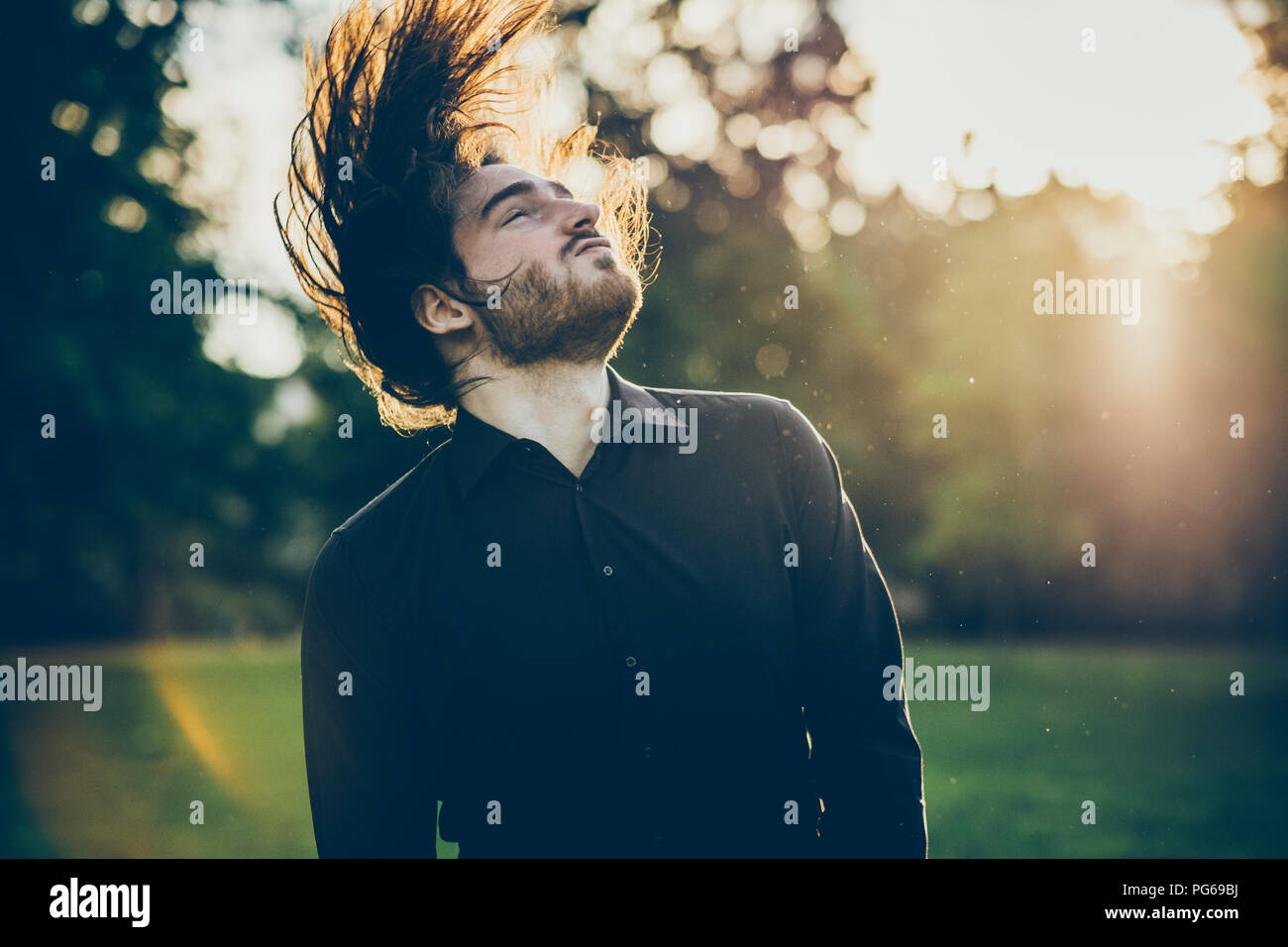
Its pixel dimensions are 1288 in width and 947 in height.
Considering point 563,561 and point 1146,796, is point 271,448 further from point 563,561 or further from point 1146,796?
point 563,561

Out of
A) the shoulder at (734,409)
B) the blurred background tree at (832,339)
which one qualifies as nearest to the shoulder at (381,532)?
the shoulder at (734,409)

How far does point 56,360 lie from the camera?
1580 cm

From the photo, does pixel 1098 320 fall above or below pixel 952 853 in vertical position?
above

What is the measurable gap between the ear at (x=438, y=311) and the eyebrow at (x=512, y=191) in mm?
271

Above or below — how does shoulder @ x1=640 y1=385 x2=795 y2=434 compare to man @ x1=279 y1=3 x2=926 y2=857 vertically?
above

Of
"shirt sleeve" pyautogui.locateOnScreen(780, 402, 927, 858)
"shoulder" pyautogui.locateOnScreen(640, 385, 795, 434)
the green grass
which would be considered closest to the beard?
"shoulder" pyautogui.locateOnScreen(640, 385, 795, 434)

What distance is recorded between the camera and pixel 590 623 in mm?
2512

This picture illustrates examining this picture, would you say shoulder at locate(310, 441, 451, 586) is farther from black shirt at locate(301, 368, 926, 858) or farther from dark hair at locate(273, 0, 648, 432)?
dark hair at locate(273, 0, 648, 432)

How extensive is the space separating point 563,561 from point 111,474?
17363mm

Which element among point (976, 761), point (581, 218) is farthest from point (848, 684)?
point (976, 761)

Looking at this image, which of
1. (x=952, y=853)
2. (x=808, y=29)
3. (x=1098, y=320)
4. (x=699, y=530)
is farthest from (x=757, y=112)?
(x=699, y=530)

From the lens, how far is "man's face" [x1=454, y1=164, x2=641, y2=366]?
2.71 metres
